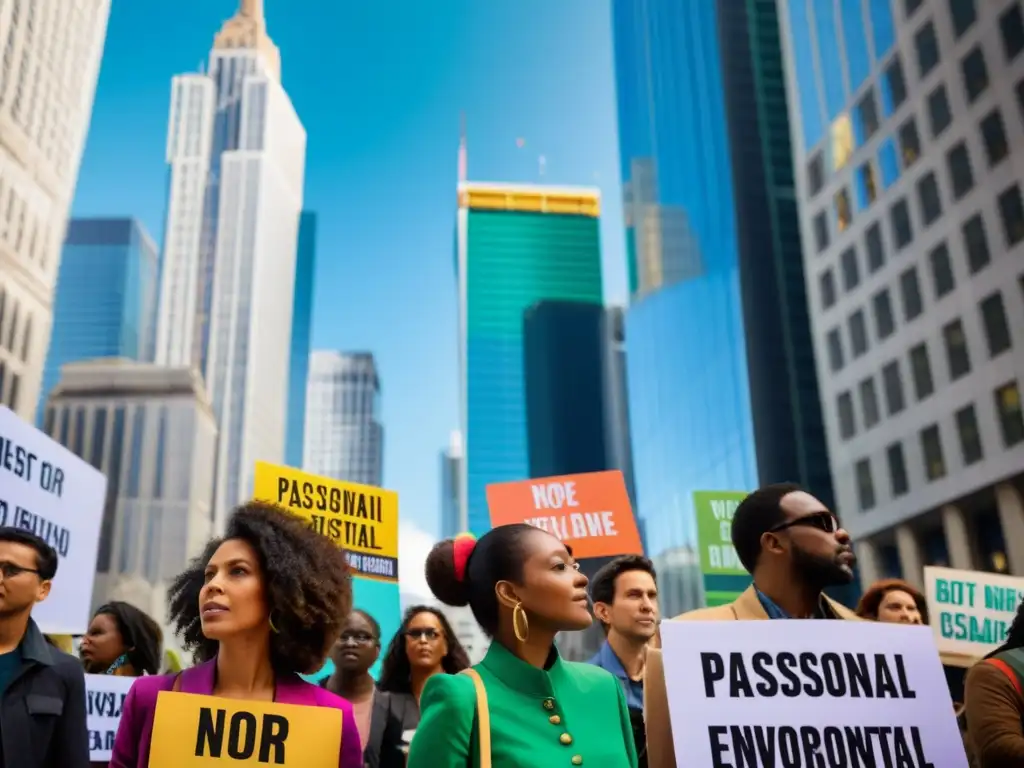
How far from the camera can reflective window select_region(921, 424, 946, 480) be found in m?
37.0

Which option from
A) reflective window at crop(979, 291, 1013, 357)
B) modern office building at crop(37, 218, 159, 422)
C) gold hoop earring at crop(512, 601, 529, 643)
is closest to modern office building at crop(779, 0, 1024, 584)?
reflective window at crop(979, 291, 1013, 357)

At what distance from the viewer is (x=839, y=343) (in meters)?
45.1

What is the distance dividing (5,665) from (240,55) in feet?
582

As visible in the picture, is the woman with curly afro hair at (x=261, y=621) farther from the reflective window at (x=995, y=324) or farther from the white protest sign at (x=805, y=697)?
the reflective window at (x=995, y=324)

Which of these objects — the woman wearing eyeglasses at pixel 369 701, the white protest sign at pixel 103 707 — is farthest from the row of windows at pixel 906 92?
the white protest sign at pixel 103 707

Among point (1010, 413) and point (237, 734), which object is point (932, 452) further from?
point (237, 734)

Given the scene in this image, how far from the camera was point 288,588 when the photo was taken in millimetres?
3438

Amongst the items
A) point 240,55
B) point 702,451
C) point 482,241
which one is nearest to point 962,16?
point 702,451

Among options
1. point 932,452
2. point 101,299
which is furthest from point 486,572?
point 101,299

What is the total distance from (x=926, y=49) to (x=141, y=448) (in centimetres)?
9087

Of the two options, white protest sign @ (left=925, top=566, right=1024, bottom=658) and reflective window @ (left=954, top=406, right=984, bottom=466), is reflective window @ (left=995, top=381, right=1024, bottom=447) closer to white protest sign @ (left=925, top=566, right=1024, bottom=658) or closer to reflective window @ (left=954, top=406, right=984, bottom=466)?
reflective window @ (left=954, top=406, right=984, bottom=466)

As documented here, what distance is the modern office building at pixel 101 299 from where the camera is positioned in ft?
488

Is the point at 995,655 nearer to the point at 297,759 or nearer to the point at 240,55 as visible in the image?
the point at 297,759

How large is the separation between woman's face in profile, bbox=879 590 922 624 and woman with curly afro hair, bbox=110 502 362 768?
11.9ft
